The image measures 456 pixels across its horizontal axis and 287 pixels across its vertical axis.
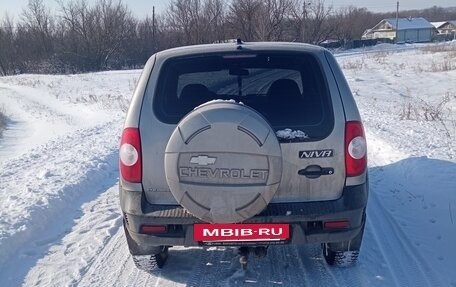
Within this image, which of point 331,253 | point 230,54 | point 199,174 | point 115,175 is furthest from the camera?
point 115,175

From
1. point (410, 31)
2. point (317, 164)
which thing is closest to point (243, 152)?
point (317, 164)

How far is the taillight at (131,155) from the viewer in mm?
3520

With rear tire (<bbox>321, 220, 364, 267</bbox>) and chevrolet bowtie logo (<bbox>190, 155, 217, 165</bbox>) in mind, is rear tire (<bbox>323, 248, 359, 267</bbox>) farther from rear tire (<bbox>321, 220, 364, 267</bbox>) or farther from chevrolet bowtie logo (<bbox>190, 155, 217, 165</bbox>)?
chevrolet bowtie logo (<bbox>190, 155, 217, 165</bbox>)

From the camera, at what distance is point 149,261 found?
411 cm

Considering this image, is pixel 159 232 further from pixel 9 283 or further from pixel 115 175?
pixel 115 175

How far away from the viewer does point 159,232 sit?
356 cm

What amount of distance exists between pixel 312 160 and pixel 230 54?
1.05 meters

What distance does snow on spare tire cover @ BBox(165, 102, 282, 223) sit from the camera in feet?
10.3

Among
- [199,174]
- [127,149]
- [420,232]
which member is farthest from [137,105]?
[420,232]

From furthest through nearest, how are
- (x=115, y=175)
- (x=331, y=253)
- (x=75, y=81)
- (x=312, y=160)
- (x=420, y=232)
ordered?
(x=75, y=81), (x=115, y=175), (x=420, y=232), (x=331, y=253), (x=312, y=160)

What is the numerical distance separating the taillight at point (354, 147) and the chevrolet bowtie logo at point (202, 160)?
3.32 feet

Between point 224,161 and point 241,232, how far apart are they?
1.95 feet

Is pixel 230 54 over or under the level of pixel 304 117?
over

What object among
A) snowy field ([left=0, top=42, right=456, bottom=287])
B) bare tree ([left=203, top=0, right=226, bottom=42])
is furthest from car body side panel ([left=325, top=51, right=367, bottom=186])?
bare tree ([left=203, top=0, right=226, bottom=42])
